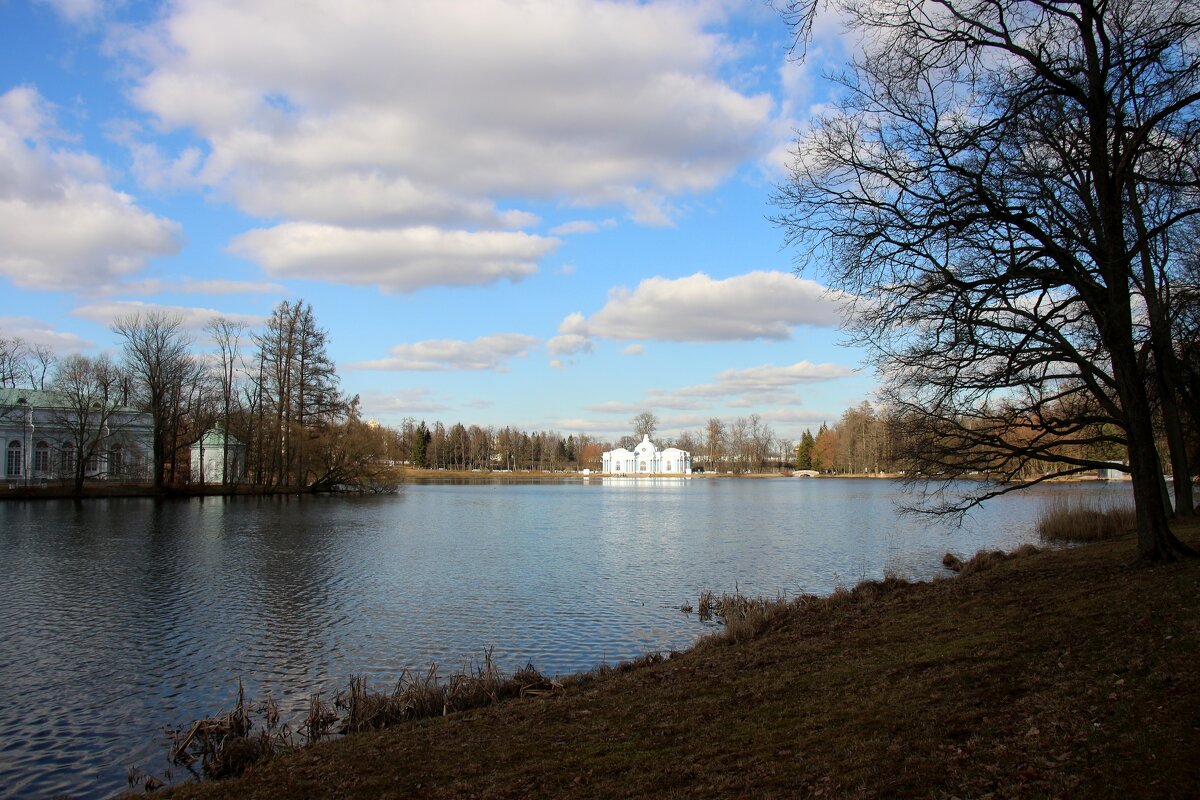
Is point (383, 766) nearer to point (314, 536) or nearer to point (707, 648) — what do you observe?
point (707, 648)

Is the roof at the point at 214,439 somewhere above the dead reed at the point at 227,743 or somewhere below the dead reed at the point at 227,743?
above

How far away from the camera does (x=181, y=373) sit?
62781 millimetres

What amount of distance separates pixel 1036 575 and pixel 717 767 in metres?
10.2

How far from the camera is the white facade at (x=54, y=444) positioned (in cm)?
6197

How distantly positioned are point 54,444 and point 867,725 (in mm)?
75037

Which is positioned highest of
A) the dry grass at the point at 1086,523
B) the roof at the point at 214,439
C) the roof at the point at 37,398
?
the roof at the point at 37,398

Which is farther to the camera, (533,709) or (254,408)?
(254,408)

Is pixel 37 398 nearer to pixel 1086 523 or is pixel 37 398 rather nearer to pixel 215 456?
pixel 215 456

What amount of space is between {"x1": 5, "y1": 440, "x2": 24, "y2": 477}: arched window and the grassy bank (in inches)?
2802

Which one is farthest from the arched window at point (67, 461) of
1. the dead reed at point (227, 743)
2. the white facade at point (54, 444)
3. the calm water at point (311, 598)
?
the dead reed at point (227, 743)

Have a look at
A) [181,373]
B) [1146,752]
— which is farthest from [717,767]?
[181,373]

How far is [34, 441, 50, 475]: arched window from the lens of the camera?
2557 inches

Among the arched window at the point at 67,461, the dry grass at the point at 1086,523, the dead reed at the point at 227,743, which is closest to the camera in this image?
the dead reed at the point at 227,743

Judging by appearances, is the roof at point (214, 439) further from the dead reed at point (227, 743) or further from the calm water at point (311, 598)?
the dead reed at point (227, 743)
